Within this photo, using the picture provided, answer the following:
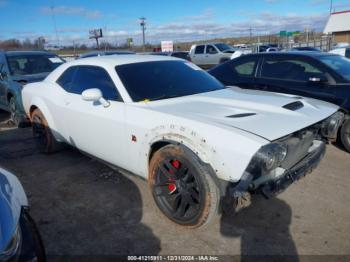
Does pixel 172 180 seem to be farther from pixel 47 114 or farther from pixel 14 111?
pixel 14 111

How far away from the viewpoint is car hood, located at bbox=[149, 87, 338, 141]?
9.22ft

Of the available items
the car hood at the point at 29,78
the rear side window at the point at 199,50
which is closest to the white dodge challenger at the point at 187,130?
the car hood at the point at 29,78

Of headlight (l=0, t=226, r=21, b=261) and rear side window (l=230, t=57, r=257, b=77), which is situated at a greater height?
rear side window (l=230, t=57, r=257, b=77)

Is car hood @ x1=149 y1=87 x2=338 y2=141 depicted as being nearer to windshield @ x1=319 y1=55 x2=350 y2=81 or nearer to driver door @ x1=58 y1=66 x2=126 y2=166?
driver door @ x1=58 y1=66 x2=126 y2=166

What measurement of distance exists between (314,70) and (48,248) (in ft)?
15.8

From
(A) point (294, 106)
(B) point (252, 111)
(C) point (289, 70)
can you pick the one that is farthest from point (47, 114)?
(C) point (289, 70)

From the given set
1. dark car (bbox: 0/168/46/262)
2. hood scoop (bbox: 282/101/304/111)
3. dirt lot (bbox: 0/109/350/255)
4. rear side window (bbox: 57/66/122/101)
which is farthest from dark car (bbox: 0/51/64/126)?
hood scoop (bbox: 282/101/304/111)

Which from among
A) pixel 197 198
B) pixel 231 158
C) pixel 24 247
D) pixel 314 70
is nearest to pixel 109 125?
pixel 197 198

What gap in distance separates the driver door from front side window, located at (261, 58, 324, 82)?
3.28m

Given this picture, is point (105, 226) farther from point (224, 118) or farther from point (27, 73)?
point (27, 73)

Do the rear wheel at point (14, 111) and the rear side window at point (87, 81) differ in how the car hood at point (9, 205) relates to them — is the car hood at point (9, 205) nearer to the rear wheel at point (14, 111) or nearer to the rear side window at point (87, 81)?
the rear side window at point (87, 81)

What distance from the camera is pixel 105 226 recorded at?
3.23m

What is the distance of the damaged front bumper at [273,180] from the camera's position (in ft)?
8.39

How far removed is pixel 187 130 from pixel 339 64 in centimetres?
403
